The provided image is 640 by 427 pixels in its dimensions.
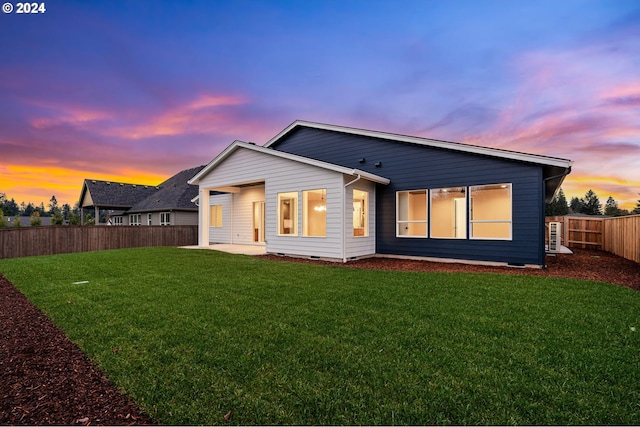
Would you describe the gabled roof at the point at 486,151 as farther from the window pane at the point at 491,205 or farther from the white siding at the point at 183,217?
the white siding at the point at 183,217

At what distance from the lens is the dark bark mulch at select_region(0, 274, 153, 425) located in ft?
6.95

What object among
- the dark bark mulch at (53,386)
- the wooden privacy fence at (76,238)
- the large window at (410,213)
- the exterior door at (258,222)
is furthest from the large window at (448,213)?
the wooden privacy fence at (76,238)

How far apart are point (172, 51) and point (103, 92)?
368 centimetres

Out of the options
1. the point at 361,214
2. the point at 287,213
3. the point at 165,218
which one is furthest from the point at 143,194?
the point at 361,214

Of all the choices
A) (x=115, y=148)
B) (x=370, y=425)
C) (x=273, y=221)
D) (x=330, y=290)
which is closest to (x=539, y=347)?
(x=370, y=425)

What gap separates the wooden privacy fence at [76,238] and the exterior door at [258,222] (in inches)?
241

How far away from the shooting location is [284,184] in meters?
11.5

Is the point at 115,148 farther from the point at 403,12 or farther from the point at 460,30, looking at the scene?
the point at 460,30

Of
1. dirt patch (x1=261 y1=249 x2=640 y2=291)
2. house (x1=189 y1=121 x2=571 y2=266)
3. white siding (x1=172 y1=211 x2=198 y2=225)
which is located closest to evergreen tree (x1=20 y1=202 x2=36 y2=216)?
white siding (x1=172 y1=211 x2=198 y2=225)

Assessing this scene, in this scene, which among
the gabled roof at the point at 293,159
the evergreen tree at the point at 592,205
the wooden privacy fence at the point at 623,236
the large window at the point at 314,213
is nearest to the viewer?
the gabled roof at the point at 293,159

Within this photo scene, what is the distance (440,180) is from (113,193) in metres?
27.1

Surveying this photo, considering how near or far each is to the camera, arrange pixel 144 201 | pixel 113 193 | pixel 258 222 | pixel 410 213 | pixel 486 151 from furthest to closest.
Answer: pixel 113 193, pixel 144 201, pixel 258 222, pixel 410 213, pixel 486 151

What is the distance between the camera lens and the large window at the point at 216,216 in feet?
54.8

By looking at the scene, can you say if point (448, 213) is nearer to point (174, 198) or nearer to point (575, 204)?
point (174, 198)
